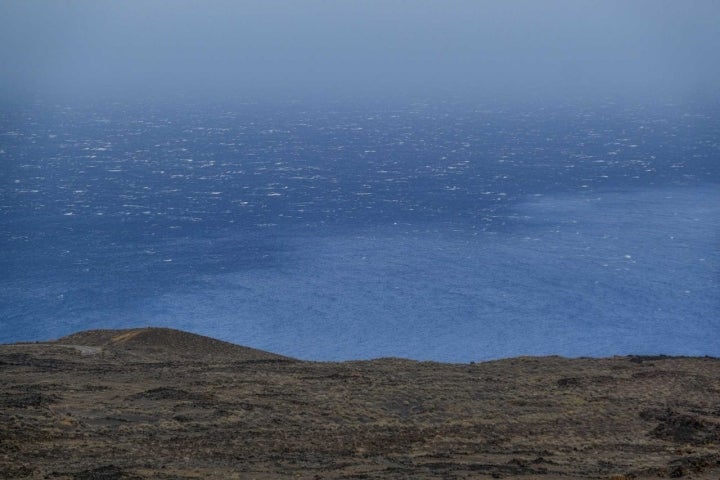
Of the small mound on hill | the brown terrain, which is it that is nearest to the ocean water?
the small mound on hill

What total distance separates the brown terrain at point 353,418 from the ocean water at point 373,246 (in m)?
32.8

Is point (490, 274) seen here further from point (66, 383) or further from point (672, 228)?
point (66, 383)

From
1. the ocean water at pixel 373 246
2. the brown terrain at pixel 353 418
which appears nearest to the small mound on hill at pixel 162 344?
the brown terrain at pixel 353 418

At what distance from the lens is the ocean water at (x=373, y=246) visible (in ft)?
245

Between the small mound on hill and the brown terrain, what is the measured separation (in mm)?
2773

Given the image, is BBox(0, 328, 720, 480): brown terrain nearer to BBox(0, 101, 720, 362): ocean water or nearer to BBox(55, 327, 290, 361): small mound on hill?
BBox(55, 327, 290, 361): small mound on hill

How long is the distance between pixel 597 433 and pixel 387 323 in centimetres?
4903

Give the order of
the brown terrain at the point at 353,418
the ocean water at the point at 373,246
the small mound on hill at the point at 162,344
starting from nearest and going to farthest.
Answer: the brown terrain at the point at 353,418 < the small mound on hill at the point at 162,344 < the ocean water at the point at 373,246

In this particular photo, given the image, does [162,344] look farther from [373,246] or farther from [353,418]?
[373,246]

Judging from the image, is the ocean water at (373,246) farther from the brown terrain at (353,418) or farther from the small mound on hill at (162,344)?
the brown terrain at (353,418)

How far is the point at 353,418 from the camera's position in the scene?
28.6 m

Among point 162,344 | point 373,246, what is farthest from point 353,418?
point 373,246

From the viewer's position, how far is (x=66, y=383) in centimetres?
3234

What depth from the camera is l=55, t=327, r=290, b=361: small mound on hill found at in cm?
4266
